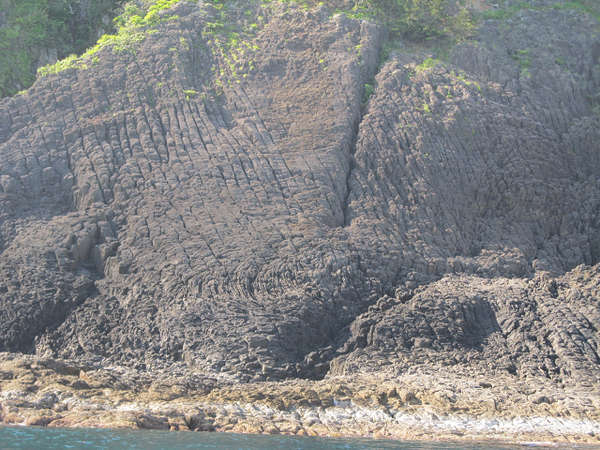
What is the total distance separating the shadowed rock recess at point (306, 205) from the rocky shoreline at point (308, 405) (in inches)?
39.0

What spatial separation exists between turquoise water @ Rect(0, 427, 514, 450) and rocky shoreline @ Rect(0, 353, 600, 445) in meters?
0.71

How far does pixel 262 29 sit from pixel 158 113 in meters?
5.25

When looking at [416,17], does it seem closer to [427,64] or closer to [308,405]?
[427,64]

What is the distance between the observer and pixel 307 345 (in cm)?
2117

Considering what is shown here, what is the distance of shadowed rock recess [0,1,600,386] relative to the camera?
21000 millimetres

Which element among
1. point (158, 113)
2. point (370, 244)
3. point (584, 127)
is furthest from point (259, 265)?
point (584, 127)

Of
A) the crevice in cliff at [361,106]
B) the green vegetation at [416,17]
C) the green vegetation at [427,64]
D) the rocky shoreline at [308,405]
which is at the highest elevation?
the green vegetation at [416,17]

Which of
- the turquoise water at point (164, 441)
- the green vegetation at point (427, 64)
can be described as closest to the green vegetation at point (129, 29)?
the green vegetation at point (427, 64)

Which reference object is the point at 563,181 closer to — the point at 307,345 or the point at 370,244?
the point at 370,244

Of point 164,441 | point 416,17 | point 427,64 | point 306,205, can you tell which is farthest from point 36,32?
point 164,441

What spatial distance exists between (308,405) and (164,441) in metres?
4.05

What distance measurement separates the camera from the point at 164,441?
1542cm

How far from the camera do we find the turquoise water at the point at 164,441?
48.4ft

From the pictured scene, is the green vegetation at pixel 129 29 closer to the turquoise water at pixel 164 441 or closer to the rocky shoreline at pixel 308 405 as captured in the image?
the rocky shoreline at pixel 308 405
